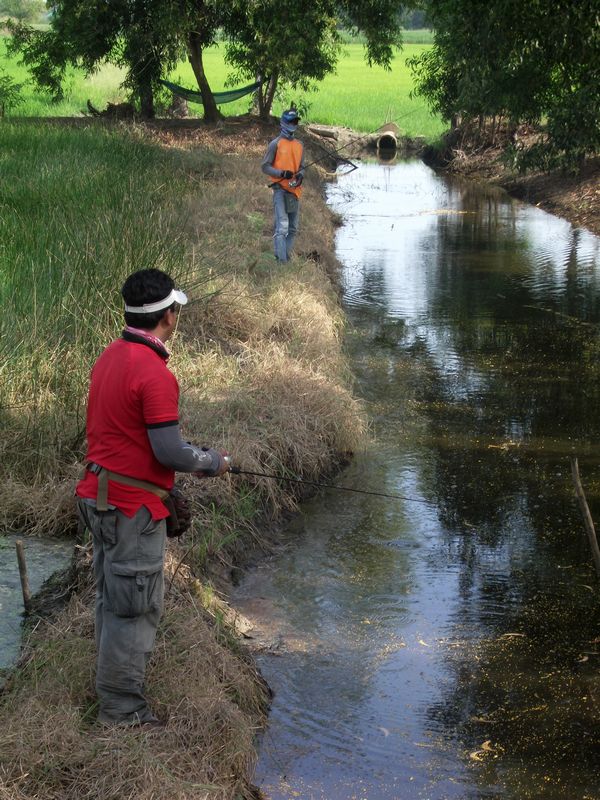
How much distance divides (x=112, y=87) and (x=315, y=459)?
122ft

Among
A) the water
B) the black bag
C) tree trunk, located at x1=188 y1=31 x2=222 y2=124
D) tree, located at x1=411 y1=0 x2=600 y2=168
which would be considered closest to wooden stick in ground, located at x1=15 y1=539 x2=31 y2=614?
the water

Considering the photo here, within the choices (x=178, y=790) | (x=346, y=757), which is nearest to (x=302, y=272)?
(x=346, y=757)

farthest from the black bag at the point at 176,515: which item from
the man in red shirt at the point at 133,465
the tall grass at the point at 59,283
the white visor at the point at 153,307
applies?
the tall grass at the point at 59,283

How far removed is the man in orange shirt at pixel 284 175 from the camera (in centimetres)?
1191

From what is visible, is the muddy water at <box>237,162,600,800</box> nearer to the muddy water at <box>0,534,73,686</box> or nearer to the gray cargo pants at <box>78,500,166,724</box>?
the gray cargo pants at <box>78,500,166,724</box>

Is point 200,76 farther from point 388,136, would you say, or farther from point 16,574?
point 16,574

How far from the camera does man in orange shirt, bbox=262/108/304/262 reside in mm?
11914

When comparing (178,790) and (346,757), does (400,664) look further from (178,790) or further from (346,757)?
(178,790)

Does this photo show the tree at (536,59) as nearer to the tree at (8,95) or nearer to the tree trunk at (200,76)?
the tree trunk at (200,76)

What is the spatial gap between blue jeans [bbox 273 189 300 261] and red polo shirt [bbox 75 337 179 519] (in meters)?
8.33

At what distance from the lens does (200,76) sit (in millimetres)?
26297

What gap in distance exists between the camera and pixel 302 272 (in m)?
11.9

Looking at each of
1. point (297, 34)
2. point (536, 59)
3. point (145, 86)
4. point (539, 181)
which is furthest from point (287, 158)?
point (145, 86)

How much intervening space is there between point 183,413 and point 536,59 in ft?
29.5
